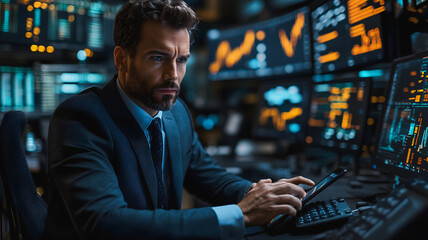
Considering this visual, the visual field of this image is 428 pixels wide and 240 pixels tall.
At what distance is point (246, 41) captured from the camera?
2.35 m

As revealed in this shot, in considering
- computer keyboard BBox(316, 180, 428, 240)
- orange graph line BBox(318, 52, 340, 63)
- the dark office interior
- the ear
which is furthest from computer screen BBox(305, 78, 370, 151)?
the ear

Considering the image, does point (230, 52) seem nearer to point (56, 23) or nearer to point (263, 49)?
point (263, 49)

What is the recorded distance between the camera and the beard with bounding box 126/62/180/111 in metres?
1.04

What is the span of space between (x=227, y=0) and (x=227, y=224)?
563cm

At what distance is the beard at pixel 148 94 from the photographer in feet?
3.42

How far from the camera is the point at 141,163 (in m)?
1.00

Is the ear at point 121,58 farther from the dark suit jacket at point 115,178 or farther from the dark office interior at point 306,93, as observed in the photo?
the dark office interior at point 306,93

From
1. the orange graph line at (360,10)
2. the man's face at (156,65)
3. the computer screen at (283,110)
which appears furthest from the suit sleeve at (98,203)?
the computer screen at (283,110)

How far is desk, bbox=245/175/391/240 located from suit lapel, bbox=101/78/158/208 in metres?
0.33

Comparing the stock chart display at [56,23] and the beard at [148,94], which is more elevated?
the stock chart display at [56,23]

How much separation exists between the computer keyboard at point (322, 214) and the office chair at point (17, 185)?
75 centimetres

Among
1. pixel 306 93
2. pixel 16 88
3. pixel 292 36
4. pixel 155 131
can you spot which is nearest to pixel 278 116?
pixel 306 93

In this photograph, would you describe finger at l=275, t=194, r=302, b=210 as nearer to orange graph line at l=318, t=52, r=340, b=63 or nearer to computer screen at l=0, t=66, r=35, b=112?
orange graph line at l=318, t=52, r=340, b=63

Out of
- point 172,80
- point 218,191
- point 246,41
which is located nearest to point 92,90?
point 172,80
